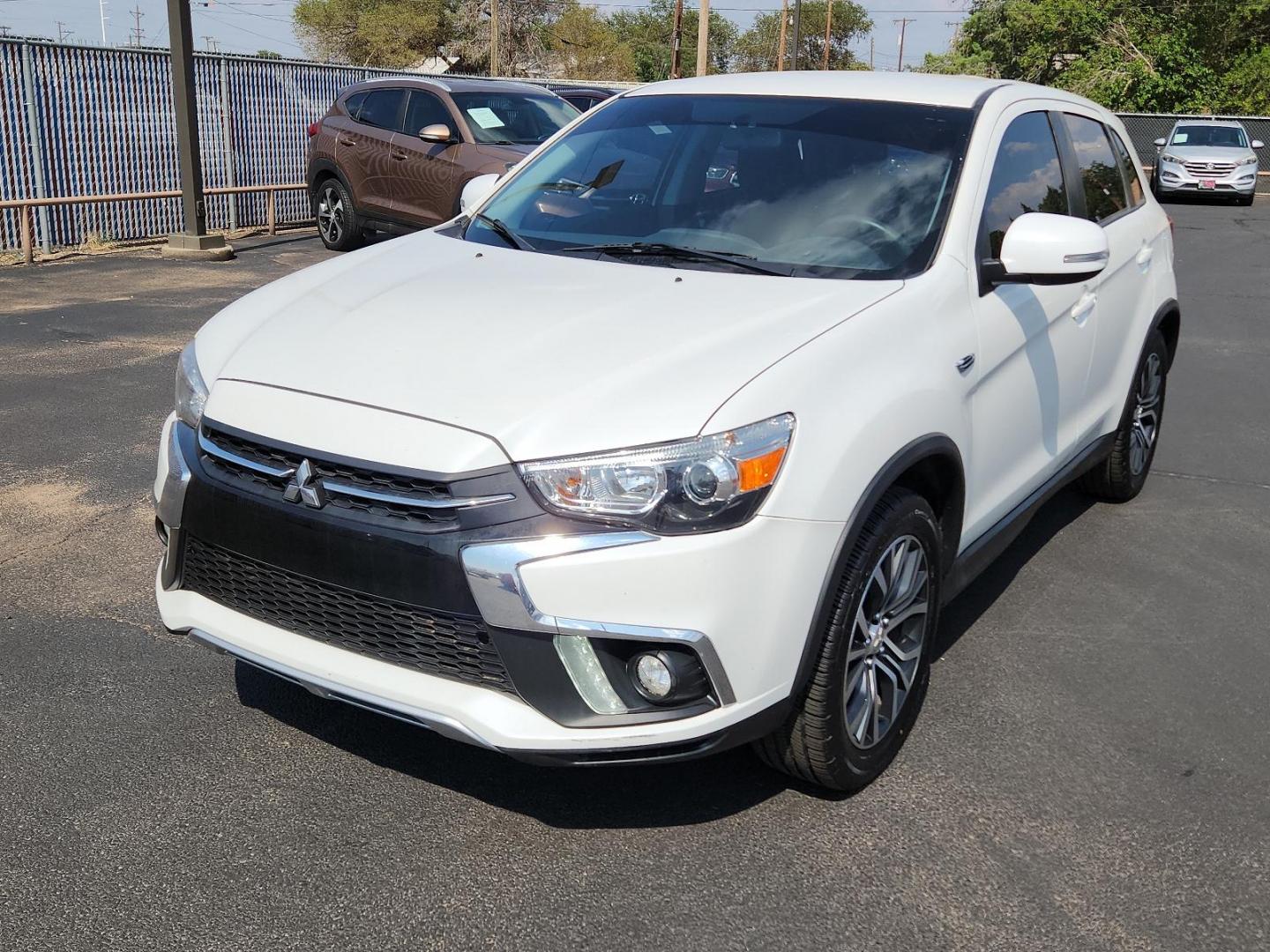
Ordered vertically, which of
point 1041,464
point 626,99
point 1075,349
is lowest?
point 1041,464

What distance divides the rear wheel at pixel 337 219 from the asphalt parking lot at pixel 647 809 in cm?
881

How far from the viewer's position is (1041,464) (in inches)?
167

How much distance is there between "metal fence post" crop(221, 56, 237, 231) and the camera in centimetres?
1555

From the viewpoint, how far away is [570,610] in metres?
2.62

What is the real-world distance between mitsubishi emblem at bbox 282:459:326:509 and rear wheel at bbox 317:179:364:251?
10.8 m

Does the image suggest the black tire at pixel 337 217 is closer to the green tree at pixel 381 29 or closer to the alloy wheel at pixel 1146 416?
the alloy wheel at pixel 1146 416

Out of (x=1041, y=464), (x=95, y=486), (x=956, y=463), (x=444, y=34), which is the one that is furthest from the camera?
(x=444, y=34)

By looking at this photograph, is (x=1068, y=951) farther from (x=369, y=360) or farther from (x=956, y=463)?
(x=369, y=360)

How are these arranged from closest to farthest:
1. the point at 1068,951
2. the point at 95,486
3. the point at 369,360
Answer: the point at 1068,951 → the point at 369,360 → the point at 95,486

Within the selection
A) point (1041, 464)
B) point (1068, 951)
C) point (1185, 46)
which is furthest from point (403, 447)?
point (1185, 46)

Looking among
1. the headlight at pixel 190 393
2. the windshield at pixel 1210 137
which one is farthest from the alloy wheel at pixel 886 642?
the windshield at pixel 1210 137

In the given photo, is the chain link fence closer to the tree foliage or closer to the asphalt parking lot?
the asphalt parking lot

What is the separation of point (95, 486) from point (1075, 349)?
410 centimetres

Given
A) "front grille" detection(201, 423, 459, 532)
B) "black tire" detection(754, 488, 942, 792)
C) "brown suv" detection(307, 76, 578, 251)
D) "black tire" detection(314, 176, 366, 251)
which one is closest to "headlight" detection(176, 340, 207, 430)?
"front grille" detection(201, 423, 459, 532)
